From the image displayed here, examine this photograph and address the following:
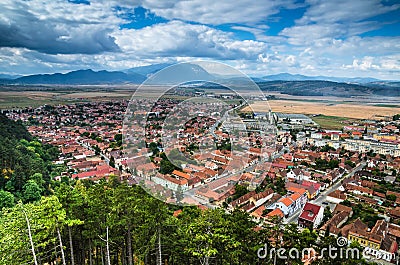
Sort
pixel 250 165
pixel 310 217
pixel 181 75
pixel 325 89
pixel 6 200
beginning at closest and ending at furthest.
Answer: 1. pixel 181 75
2. pixel 250 165
3. pixel 6 200
4. pixel 310 217
5. pixel 325 89

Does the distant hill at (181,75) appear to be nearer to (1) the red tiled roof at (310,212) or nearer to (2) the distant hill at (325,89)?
(1) the red tiled roof at (310,212)

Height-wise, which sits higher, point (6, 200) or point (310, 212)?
point (6, 200)

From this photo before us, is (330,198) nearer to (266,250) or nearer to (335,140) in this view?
(266,250)

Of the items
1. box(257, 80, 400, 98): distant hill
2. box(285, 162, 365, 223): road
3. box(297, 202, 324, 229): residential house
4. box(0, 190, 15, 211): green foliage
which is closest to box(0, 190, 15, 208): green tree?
box(0, 190, 15, 211): green foliage

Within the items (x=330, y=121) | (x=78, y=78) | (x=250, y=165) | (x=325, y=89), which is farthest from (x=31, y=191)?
(x=78, y=78)

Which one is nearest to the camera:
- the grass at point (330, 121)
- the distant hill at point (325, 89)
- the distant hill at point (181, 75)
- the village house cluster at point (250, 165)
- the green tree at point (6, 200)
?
the distant hill at point (181, 75)

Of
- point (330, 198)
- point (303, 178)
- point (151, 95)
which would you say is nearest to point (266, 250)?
point (151, 95)

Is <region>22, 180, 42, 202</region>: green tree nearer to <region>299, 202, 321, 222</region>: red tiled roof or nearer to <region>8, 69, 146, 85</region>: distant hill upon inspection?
<region>299, 202, 321, 222</region>: red tiled roof

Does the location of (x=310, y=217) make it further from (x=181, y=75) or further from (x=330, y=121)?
A: (x=330, y=121)

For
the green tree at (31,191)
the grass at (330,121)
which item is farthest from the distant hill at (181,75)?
the grass at (330,121)
